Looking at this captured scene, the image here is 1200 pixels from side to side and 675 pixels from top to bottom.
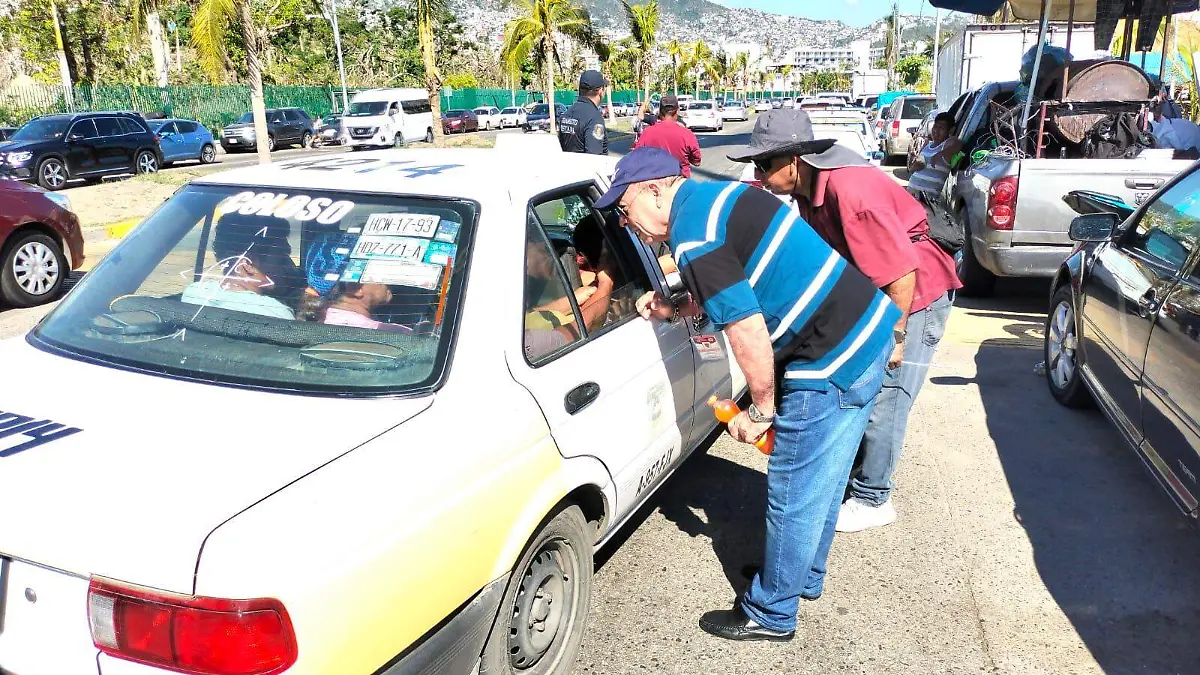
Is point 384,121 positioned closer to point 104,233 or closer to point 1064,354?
point 104,233

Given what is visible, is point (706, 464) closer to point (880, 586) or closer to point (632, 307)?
point (880, 586)

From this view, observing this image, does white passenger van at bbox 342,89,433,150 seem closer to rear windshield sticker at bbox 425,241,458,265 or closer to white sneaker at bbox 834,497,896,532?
white sneaker at bbox 834,497,896,532

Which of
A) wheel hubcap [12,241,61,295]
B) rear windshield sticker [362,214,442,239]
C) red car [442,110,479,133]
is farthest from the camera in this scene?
red car [442,110,479,133]

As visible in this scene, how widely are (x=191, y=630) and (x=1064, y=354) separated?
199 inches

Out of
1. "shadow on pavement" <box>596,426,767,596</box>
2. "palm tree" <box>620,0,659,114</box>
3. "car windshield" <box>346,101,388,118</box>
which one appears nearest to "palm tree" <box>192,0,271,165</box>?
"shadow on pavement" <box>596,426,767,596</box>

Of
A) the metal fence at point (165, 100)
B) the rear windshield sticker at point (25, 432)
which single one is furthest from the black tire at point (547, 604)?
the metal fence at point (165, 100)

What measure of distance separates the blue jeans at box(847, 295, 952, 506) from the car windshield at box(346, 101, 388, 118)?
27.6m

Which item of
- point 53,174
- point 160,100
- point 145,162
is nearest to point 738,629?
point 53,174

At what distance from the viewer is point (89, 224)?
12.5 m

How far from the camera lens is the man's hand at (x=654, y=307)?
3.10 metres

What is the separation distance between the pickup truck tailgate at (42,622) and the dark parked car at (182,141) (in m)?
24.8

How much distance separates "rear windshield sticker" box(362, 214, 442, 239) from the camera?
262 cm

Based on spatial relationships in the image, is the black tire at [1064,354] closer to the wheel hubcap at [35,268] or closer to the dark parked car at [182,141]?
the wheel hubcap at [35,268]

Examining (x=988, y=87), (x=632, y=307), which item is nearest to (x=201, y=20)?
(x=988, y=87)
